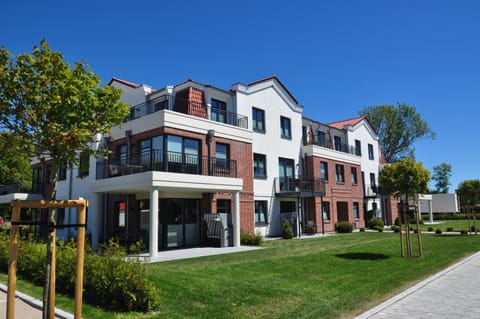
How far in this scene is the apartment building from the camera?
17172 mm

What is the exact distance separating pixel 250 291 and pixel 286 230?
14.4 m

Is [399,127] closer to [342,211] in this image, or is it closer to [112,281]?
[342,211]

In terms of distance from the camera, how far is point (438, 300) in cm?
724

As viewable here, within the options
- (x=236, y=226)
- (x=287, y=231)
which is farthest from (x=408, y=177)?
(x=287, y=231)

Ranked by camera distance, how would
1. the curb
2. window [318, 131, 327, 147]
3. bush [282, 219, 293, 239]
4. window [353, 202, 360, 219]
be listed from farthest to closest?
1. window [353, 202, 360, 219]
2. window [318, 131, 327, 147]
3. bush [282, 219, 293, 239]
4. the curb

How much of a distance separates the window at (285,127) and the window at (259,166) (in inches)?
116

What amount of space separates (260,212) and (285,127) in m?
6.74

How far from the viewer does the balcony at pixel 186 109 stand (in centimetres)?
1966

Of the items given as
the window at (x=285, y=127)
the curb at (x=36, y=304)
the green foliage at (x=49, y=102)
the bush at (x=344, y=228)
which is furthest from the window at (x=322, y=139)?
the green foliage at (x=49, y=102)

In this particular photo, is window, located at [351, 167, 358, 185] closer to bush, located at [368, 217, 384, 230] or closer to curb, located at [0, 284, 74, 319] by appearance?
bush, located at [368, 217, 384, 230]

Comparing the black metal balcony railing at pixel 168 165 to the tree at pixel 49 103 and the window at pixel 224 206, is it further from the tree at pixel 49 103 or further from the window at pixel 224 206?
the tree at pixel 49 103

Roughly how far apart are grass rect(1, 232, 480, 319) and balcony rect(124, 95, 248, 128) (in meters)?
8.86

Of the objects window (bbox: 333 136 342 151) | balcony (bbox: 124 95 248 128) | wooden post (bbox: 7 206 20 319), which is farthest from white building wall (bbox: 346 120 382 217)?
wooden post (bbox: 7 206 20 319)

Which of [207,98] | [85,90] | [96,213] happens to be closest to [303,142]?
[207,98]
